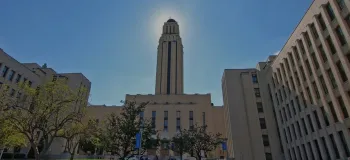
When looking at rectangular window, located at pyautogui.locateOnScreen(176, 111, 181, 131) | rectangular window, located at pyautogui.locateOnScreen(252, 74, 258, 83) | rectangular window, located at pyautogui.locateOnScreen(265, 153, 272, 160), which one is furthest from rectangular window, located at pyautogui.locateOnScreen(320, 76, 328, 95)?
rectangular window, located at pyautogui.locateOnScreen(176, 111, 181, 131)

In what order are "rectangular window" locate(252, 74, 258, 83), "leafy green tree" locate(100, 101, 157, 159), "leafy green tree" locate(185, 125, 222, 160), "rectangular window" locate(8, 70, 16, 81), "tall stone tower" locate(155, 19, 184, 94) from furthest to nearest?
"tall stone tower" locate(155, 19, 184, 94) → "rectangular window" locate(252, 74, 258, 83) → "rectangular window" locate(8, 70, 16, 81) → "leafy green tree" locate(185, 125, 222, 160) → "leafy green tree" locate(100, 101, 157, 159)

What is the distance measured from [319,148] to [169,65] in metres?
70.9

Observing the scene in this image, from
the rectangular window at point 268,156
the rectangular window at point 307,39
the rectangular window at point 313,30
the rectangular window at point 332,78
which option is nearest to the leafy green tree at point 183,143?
the rectangular window at point 268,156

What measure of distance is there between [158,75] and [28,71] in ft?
163

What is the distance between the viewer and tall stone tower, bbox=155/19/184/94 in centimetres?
9394

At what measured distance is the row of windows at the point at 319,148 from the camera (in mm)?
27984

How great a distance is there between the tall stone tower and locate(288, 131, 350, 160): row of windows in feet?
191

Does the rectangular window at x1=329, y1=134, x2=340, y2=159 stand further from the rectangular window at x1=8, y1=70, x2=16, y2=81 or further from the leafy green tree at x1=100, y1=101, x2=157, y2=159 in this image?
the rectangular window at x1=8, y1=70, x2=16, y2=81

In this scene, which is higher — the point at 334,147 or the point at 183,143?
the point at 183,143

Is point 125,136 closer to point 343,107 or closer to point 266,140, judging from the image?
point 343,107

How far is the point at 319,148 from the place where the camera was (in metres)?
32.8

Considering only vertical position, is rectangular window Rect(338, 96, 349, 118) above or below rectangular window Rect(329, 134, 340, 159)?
above

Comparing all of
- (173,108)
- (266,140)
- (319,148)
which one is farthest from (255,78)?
(173,108)

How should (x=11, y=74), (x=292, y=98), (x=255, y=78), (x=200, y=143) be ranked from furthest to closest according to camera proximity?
(x=255, y=78), (x=11, y=74), (x=200, y=143), (x=292, y=98)
